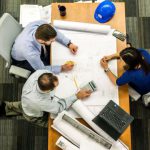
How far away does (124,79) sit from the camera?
2.11 m

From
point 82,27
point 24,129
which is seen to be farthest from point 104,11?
point 24,129

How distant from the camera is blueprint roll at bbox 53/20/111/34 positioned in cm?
228

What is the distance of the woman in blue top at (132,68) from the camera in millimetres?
2070

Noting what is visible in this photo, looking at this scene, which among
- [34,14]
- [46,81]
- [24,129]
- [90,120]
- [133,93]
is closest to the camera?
[46,81]

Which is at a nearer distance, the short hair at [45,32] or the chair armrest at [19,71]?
the short hair at [45,32]

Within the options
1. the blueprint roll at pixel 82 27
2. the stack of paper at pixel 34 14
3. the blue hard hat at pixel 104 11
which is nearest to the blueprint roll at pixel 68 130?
the blueprint roll at pixel 82 27

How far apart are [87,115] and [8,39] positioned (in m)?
0.90

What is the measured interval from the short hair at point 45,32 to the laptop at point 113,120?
0.67 m

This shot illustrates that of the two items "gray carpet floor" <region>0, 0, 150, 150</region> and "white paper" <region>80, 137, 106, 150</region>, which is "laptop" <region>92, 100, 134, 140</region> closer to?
"white paper" <region>80, 137, 106, 150</region>

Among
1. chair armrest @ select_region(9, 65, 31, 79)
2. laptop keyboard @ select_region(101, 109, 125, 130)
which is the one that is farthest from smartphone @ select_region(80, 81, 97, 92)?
chair armrest @ select_region(9, 65, 31, 79)

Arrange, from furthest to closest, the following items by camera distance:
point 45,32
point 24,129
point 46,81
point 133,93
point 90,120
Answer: point 24,129
point 133,93
point 45,32
point 90,120
point 46,81

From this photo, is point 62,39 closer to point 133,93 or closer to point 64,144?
point 133,93

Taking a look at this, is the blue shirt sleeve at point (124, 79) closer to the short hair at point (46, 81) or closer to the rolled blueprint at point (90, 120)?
the rolled blueprint at point (90, 120)

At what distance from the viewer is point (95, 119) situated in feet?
6.51
